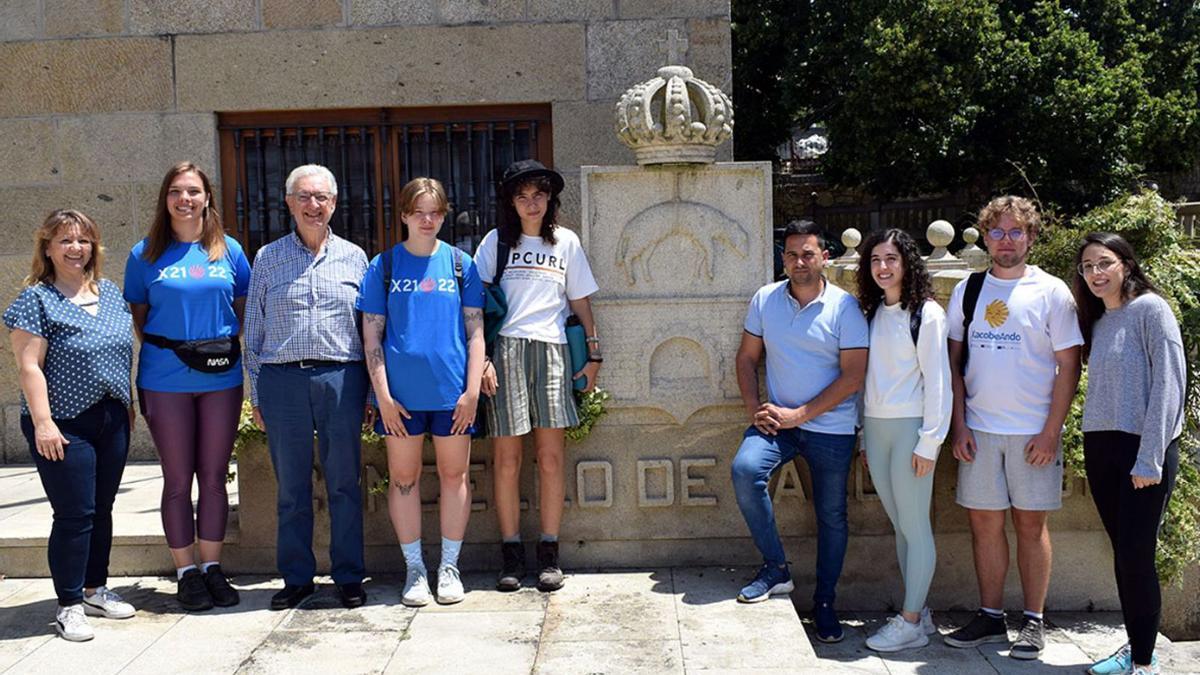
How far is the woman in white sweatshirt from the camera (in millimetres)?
4191

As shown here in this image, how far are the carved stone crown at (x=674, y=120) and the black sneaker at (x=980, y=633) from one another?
93.2 inches

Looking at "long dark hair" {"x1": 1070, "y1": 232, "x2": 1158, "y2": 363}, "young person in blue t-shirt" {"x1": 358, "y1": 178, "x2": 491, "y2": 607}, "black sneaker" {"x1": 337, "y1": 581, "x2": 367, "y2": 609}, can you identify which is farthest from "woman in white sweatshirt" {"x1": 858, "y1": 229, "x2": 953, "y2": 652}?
"black sneaker" {"x1": 337, "y1": 581, "x2": 367, "y2": 609}

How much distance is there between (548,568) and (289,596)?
1.16m

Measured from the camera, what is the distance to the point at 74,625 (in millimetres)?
4223

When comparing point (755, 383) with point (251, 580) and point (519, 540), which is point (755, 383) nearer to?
point (519, 540)

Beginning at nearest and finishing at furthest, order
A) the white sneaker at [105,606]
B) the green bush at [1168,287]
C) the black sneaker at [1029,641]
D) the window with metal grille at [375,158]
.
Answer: the black sneaker at [1029,641], the white sneaker at [105,606], the green bush at [1168,287], the window with metal grille at [375,158]

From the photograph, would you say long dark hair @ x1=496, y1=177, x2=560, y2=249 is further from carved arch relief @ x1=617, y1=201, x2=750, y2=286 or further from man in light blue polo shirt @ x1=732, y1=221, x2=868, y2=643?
man in light blue polo shirt @ x1=732, y1=221, x2=868, y2=643

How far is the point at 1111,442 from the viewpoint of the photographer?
12.9ft

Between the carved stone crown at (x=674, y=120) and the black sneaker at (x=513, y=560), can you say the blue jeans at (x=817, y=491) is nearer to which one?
the black sneaker at (x=513, y=560)

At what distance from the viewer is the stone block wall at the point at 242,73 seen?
6938 mm

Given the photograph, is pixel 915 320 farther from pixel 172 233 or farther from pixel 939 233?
pixel 939 233

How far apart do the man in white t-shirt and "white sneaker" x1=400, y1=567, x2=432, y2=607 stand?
2254mm

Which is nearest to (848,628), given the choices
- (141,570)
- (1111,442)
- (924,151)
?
(1111,442)

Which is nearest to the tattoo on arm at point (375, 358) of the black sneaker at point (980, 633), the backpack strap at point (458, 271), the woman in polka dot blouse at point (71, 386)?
the backpack strap at point (458, 271)
